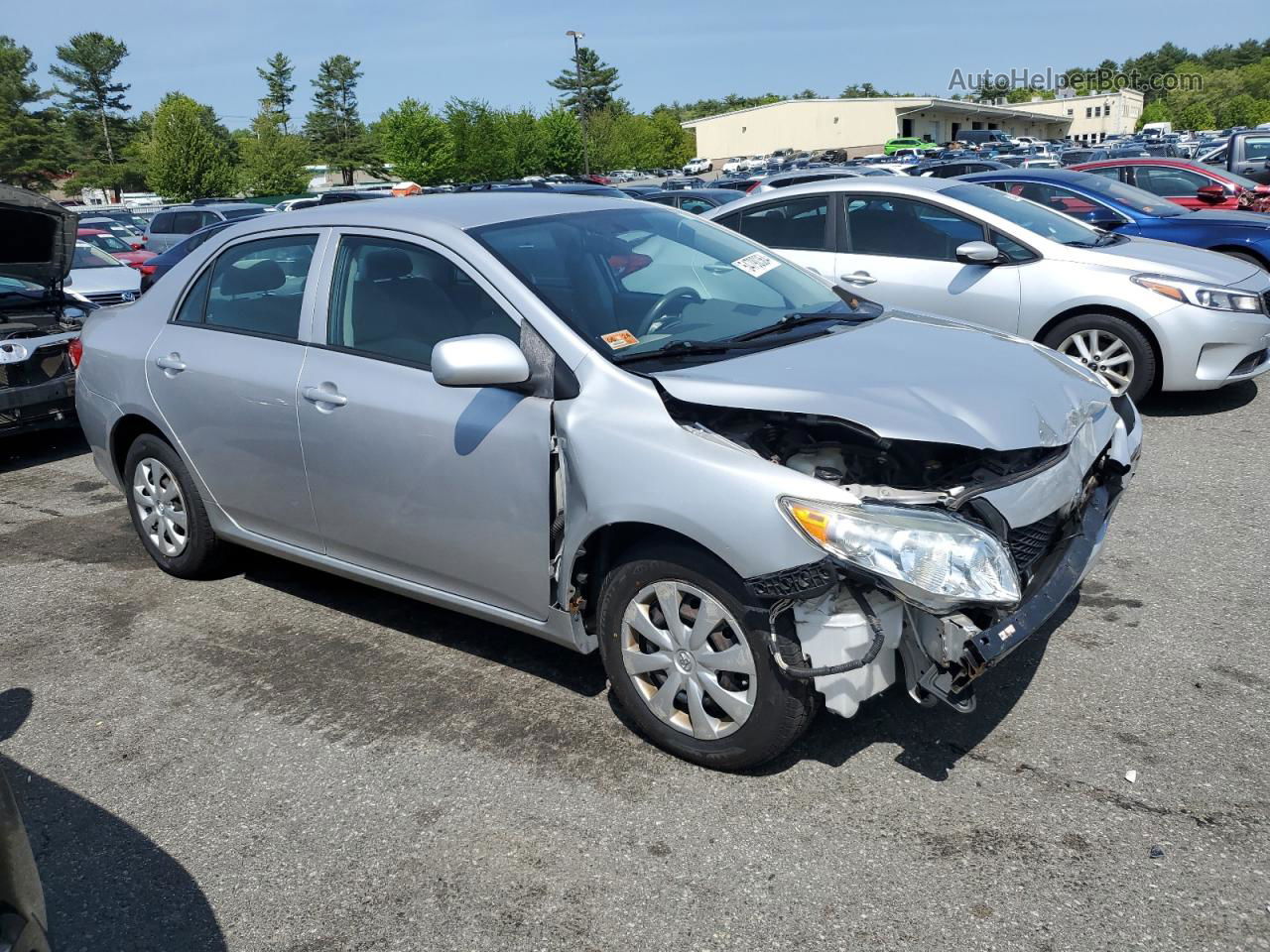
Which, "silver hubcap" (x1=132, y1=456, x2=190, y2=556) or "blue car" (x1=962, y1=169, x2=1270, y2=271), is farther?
"blue car" (x1=962, y1=169, x2=1270, y2=271)

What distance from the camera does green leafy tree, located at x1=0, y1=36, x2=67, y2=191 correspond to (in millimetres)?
80875

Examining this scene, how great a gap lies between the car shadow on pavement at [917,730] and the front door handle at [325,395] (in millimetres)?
2058

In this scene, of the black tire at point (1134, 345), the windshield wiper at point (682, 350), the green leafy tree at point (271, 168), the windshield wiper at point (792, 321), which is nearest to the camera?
the windshield wiper at point (682, 350)

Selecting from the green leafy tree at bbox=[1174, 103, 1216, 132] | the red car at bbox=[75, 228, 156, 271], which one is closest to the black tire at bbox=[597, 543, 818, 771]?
the red car at bbox=[75, 228, 156, 271]

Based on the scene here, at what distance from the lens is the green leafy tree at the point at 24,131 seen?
8088 centimetres

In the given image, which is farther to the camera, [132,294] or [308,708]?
[132,294]

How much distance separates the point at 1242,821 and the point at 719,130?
108m

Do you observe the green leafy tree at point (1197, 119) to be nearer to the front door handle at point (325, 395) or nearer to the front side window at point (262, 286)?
the front side window at point (262, 286)

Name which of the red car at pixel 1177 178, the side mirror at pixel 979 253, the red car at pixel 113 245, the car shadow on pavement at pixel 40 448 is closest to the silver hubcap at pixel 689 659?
the side mirror at pixel 979 253

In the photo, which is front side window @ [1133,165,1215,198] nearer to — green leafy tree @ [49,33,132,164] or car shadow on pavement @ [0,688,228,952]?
car shadow on pavement @ [0,688,228,952]

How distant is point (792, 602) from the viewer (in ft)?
9.91

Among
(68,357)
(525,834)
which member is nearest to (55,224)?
(68,357)

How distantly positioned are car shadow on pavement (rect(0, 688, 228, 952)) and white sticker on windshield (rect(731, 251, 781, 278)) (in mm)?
2963

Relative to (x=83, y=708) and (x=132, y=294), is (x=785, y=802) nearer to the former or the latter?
(x=83, y=708)
